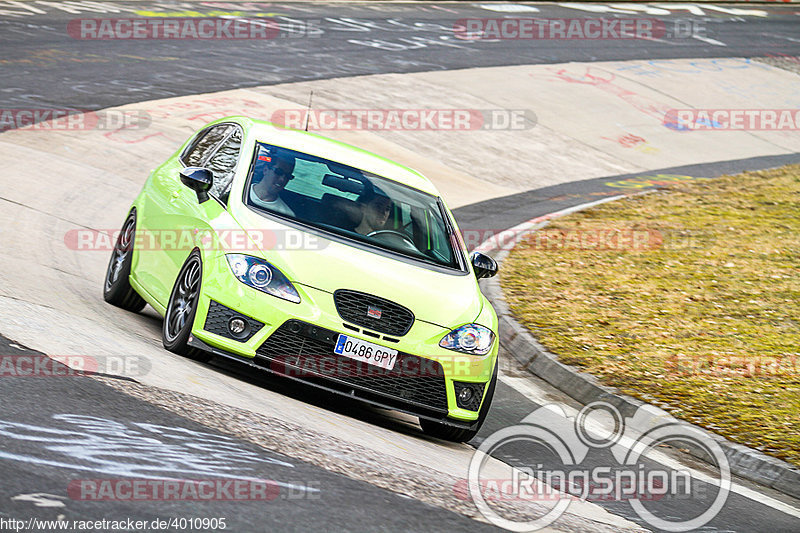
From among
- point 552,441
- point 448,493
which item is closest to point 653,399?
point 552,441

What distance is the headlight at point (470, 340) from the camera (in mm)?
6891

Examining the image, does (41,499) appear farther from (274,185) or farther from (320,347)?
(274,185)

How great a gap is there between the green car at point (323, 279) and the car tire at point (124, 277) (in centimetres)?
16

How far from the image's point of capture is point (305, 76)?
2222cm

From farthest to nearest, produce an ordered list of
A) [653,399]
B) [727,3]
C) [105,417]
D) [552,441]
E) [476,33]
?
[727,3] < [476,33] < [653,399] < [552,441] < [105,417]

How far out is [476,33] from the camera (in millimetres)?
30438

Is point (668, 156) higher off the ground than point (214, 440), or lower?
lower

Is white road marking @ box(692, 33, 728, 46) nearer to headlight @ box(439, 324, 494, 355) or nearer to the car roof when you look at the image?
the car roof

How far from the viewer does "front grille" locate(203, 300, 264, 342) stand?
22.1 ft

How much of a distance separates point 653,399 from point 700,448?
79 cm

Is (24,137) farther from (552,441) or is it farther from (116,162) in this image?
(552,441)

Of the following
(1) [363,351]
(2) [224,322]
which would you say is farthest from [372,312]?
(2) [224,322]

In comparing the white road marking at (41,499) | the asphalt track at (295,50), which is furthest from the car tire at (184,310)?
the asphalt track at (295,50)

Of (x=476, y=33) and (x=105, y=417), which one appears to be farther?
(x=476, y=33)
